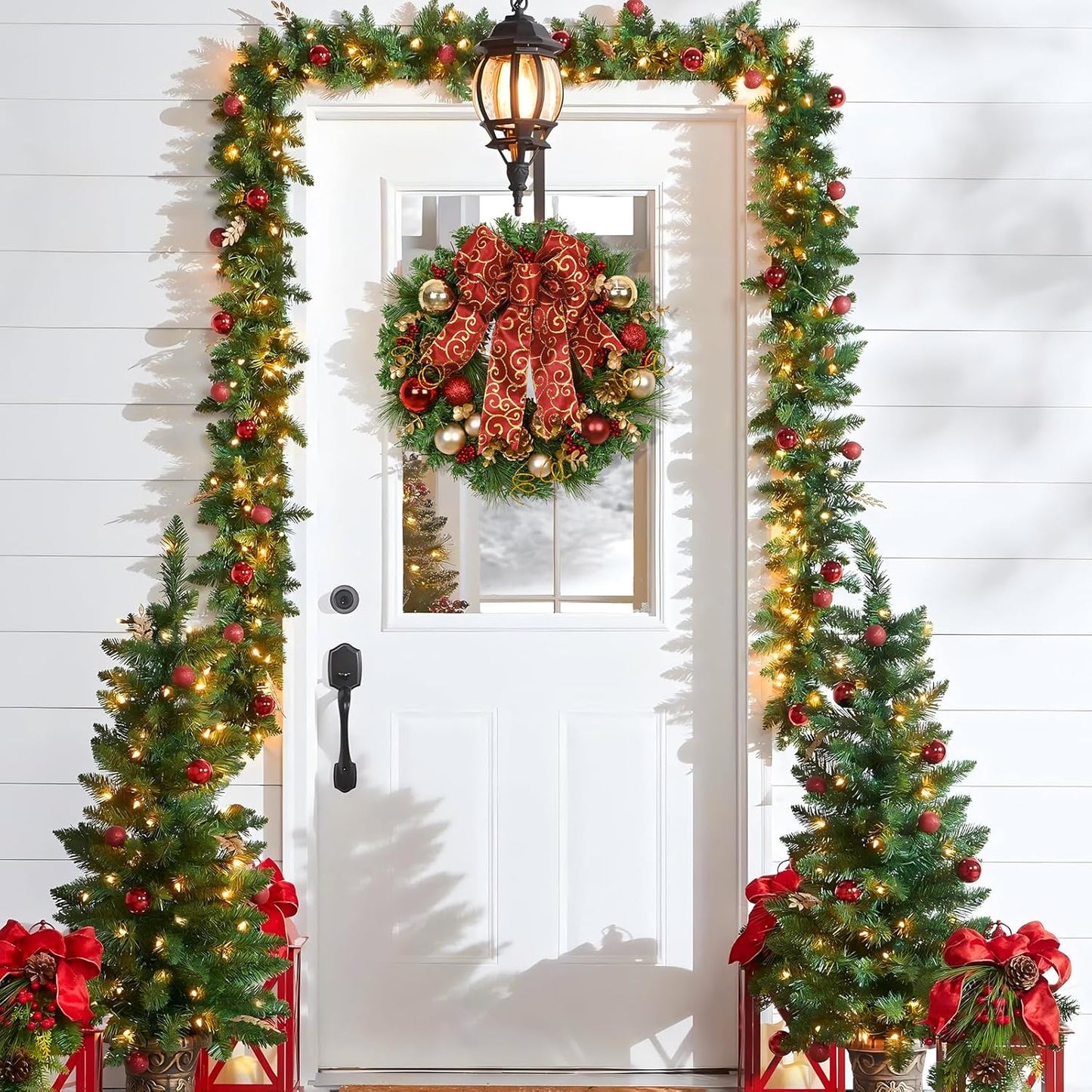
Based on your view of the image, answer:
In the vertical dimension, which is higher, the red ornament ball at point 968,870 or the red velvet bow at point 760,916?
the red ornament ball at point 968,870

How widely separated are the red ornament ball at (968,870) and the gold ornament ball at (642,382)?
1.15 m

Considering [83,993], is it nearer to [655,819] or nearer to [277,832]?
[277,832]

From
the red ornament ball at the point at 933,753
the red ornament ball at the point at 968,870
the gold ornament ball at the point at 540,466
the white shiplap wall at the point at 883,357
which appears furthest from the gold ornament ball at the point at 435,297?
the red ornament ball at the point at 968,870

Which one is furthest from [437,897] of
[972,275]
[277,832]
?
[972,275]

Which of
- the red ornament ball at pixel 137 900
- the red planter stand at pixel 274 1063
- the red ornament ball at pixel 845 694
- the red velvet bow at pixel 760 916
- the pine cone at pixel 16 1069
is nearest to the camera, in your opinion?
the pine cone at pixel 16 1069

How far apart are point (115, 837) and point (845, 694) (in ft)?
4.44

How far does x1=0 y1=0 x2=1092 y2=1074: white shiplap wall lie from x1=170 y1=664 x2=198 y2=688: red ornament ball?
1.71 feet

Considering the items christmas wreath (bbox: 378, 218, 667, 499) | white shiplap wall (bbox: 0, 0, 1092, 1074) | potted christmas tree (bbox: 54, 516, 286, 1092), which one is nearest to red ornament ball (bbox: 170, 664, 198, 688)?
potted christmas tree (bbox: 54, 516, 286, 1092)

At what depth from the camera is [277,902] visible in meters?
2.19

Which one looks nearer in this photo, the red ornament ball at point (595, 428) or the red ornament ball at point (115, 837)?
the red ornament ball at point (115, 837)

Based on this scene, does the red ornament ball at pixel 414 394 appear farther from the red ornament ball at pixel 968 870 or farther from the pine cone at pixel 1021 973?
the pine cone at pixel 1021 973

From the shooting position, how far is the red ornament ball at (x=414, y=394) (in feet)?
7.86

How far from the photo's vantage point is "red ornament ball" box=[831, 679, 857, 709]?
6.64 ft

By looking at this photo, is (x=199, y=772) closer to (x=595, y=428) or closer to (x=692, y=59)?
(x=595, y=428)
